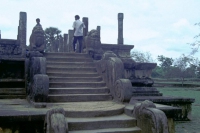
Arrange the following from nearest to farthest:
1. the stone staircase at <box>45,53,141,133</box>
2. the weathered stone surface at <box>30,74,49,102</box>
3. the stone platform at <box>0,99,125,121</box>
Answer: the stone platform at <box>0,99,125,121</box>
the stone staircase at <box>45,53,141,133</box>
the weathered stone surface at <box>30,74,49,102</box>

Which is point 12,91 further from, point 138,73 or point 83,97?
point 138,73

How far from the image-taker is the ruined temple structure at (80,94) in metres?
4.58

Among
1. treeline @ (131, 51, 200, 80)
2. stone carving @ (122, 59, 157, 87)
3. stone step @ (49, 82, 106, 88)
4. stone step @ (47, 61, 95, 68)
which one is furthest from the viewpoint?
treeline @ (131, 51, 200, 80)

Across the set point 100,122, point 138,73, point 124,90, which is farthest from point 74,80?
point 100,122

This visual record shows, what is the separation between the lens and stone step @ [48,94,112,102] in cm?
632

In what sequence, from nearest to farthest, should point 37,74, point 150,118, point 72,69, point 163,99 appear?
point 150,118 → point 37,74 → point 163,99 → point 72,69

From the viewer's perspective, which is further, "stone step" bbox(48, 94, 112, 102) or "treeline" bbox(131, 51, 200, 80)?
"treeline" bbox(131, 51, 200, 80)

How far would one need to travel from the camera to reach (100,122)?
4.84 metres

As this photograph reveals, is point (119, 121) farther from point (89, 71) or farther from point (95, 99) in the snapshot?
point (89, 71)

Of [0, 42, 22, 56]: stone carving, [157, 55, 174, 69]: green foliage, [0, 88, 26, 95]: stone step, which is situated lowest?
[0, 88, 26, 95]: stone step

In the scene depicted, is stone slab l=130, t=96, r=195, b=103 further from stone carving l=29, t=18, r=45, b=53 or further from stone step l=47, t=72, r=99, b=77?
stone carving l=29, t=18, r=45, b=53

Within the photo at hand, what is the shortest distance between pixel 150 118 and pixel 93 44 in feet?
15.4

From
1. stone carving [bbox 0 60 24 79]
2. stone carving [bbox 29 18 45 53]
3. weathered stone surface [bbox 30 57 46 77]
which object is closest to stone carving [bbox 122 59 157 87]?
stone carving [bbox 29 18 45 53]

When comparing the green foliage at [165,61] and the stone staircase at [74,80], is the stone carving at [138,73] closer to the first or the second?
the stone staircase at [74,80]
